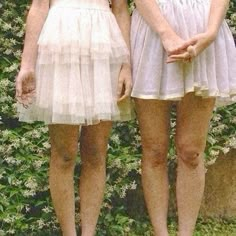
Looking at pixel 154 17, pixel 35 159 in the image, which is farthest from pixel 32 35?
pixel 35 159

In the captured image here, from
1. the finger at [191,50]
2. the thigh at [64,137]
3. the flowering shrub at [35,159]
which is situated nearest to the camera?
the finger at [191,50]

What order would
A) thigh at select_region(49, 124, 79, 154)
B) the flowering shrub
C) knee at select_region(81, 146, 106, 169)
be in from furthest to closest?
the flowering shrub < knee at select_region(81, 146, 106, 169) < thigh at select_region(49, 124, 79, 154)

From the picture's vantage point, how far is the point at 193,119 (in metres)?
2.74

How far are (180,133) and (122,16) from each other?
0.54 m

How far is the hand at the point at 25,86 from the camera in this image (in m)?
2.60

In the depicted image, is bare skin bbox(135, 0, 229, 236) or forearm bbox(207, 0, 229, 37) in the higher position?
forearm bbox(207, 0, 229, 37)

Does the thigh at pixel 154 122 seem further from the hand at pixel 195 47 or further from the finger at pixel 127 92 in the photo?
the hand at pixel 195 47

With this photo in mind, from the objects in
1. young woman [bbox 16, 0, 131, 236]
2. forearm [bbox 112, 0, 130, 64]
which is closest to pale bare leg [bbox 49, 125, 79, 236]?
young woman [bbox 16, 0, 131, 236]

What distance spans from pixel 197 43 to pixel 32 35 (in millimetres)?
650

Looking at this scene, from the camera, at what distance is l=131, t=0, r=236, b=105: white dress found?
2637 mm

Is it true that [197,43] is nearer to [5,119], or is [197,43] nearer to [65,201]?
[65,201]

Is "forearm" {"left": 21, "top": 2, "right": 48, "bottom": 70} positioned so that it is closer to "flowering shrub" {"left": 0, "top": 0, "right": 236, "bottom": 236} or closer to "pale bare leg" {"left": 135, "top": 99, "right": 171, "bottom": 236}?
"pale bare leg" {"left": 135, "top": 99, "right": 171, "bottom": 236}

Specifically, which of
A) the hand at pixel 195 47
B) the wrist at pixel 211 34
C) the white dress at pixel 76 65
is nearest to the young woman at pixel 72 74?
the white dress at pixel 76 65

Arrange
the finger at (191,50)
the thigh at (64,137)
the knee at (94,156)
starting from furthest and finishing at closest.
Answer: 1. the knee at (94,156)
2. the thigh at (64,137)
3. the finger at (191,50)
